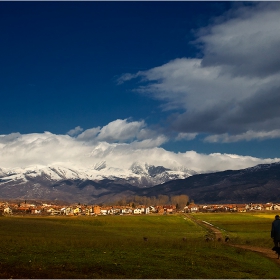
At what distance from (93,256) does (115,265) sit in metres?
5.26

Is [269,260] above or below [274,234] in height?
below

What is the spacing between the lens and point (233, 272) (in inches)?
1040

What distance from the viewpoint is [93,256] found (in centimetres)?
3045

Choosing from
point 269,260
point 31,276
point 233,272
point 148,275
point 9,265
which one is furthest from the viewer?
point 269,260

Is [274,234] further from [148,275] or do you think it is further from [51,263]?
[51,263]

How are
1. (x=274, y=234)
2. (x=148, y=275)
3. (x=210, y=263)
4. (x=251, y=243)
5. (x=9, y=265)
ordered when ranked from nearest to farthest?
(x=148, y=275), (x=9, y=265), (x=210, y=263), (x=274, y=234), (x=251, y=243)

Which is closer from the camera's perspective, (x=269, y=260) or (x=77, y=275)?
(x=77, y=275)

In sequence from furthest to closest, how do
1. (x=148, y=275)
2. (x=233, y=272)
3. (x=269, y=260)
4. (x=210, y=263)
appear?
(x=269, y=260)
(x=210, y=263)
(x=233, y=272)
(x=148, y=275)

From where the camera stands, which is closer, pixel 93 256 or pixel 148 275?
pixel 148 275

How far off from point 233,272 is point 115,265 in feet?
26.0

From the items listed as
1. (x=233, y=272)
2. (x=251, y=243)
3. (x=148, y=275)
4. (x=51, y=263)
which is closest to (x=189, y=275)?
(x=148, y=275)

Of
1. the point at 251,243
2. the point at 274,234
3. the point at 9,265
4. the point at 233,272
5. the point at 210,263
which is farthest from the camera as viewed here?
the point at 251,243

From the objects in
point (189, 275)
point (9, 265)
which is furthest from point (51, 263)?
point (189, 275)

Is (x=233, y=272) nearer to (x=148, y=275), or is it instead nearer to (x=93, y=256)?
(x=148, y=275)
